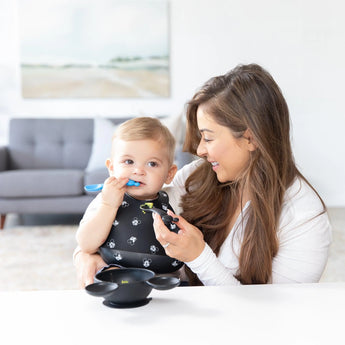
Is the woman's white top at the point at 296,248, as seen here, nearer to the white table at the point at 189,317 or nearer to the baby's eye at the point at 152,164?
the white table at the point at 189,317

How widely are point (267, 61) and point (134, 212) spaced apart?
3995 mm

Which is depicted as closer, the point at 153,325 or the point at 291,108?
the point at 153,325

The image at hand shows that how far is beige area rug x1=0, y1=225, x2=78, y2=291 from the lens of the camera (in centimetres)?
286

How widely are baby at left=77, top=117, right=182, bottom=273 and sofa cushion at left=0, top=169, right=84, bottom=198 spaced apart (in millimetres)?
2658

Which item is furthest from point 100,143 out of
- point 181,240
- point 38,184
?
point 181,240

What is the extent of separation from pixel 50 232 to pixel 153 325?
3.28 meters

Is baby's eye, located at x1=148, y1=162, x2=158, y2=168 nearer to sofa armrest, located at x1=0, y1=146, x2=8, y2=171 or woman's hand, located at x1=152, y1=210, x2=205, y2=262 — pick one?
woman's hand, located at x1=152, y1=210, x2=205, y2=262

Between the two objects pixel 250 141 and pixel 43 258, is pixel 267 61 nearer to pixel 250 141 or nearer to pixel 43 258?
pixel 43 258

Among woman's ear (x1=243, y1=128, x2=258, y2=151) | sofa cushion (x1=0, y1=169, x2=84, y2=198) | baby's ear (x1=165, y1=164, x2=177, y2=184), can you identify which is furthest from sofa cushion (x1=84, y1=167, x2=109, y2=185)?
woman's ear (x1=243, y1=128, x2=258, y2=151)

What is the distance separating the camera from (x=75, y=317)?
2.97ft

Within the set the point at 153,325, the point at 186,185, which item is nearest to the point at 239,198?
the point at 186,185

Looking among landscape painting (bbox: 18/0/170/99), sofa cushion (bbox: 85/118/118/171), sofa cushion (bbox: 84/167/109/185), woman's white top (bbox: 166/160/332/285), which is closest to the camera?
woman's white top (bbox: 166/160/332/285)

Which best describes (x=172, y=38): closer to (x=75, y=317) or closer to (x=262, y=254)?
(x=262, y=254)

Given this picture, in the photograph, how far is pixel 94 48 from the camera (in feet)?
16.7
